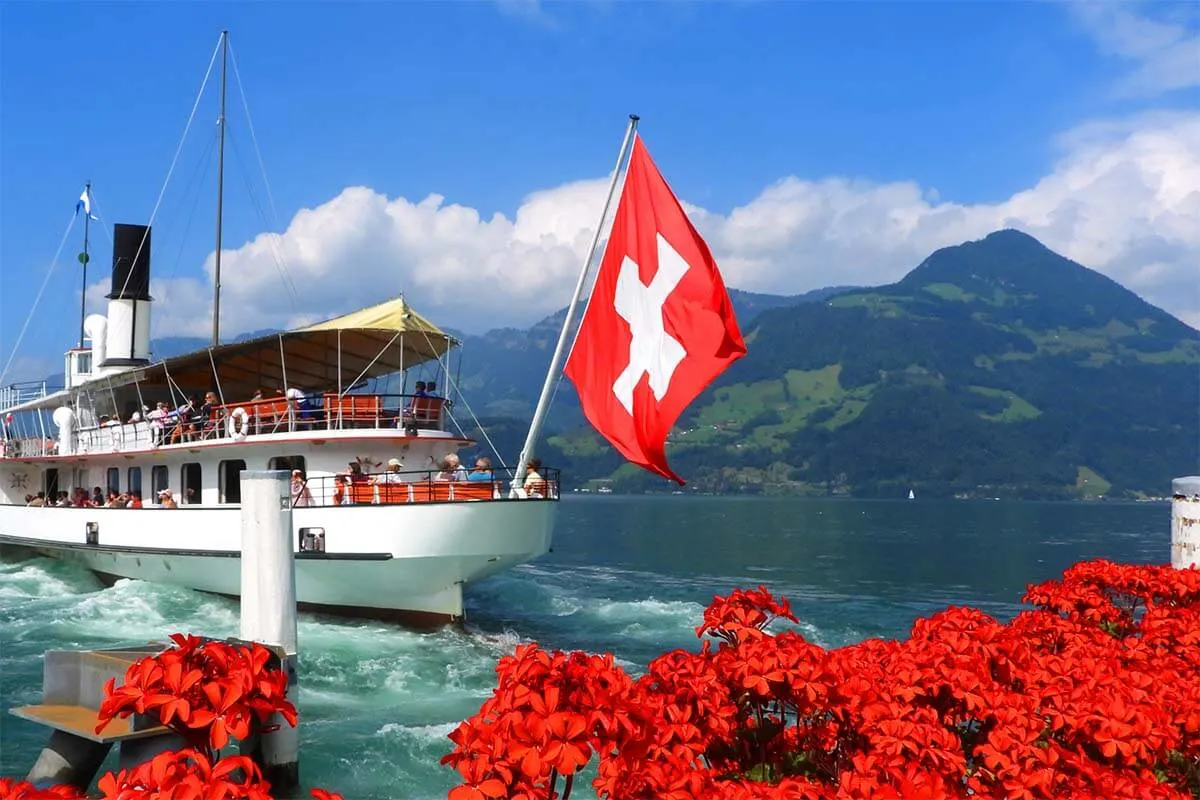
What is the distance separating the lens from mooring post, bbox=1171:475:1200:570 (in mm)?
12336

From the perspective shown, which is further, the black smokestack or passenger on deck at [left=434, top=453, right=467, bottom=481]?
the black smokestack

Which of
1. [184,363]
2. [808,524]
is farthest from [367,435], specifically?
[808,524]

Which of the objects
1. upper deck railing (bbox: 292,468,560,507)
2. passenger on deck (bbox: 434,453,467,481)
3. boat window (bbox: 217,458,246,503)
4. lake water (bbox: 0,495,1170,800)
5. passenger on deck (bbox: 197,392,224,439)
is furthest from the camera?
boat window (bbox: 217,458,246,503)

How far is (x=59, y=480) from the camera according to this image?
32312mm

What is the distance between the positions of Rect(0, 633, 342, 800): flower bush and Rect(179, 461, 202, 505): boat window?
21.1 meters

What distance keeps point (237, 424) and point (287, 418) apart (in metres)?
1.43

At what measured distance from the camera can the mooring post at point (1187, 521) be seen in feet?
40.5

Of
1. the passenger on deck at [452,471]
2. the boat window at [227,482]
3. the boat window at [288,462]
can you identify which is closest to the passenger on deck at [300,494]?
the boat window at [288,462]

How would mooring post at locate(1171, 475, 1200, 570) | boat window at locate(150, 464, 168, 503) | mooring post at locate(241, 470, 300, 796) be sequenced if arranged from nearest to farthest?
1. mooring post at locate(241, 470, 300, 796)
2. mooring post at locate(1171, 475, 1200, 570)
3. boat window at locate(150, 464, 168, 503)

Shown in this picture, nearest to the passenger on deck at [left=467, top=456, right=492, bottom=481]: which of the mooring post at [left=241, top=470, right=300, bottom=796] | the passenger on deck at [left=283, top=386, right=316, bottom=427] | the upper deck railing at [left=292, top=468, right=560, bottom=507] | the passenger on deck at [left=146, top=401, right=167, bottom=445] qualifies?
the upper deck railing at [left=292, top=468, right=560, bottom=507]

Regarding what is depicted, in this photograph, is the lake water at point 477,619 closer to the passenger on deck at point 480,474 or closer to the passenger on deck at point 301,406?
the passenger on deck at point 480,474

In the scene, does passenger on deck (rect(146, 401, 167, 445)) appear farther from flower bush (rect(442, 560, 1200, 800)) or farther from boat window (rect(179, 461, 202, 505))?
flower bush (rect(442, 560, 1200, 800))

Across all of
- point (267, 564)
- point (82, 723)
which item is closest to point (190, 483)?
point (267, 564)

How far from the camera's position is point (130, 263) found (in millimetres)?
32406
